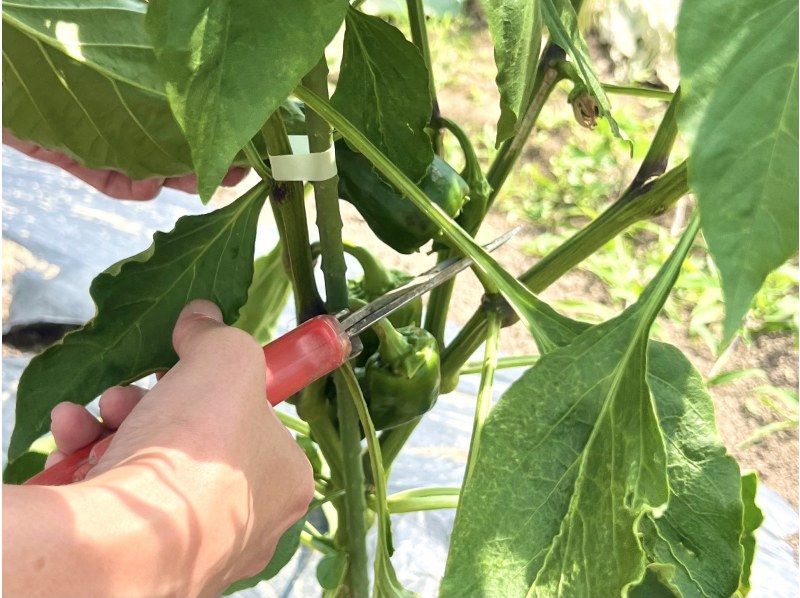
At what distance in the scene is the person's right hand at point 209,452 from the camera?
0.40m

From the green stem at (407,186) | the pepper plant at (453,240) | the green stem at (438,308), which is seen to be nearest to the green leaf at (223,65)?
the pepper plant at (453,240)

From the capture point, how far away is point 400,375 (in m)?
0.59

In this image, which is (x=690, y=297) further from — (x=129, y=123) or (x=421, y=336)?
(x=129, y=123)

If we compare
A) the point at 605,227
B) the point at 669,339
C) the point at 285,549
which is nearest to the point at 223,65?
the point at 605,227

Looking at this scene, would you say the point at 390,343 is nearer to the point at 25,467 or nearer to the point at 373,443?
the point at 373,443

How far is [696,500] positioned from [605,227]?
178 millimetres

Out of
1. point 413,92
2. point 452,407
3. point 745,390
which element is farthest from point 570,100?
point 745,390

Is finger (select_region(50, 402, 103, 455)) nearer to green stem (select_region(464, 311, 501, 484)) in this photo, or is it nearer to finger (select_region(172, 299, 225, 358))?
finger (select_region(172, 299, 225, 358))

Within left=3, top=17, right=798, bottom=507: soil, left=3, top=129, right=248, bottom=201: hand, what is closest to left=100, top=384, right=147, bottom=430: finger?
left=3, top=129, right=248, bottom=201: hand

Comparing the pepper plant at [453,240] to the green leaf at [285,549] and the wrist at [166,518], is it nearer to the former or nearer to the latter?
the green leaf at [285,549]

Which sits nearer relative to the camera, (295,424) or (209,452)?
(209,452)

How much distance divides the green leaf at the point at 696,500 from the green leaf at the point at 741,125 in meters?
0.22

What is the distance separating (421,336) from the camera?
2.01 feet

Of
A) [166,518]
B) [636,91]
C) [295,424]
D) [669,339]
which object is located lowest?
[166,518]
